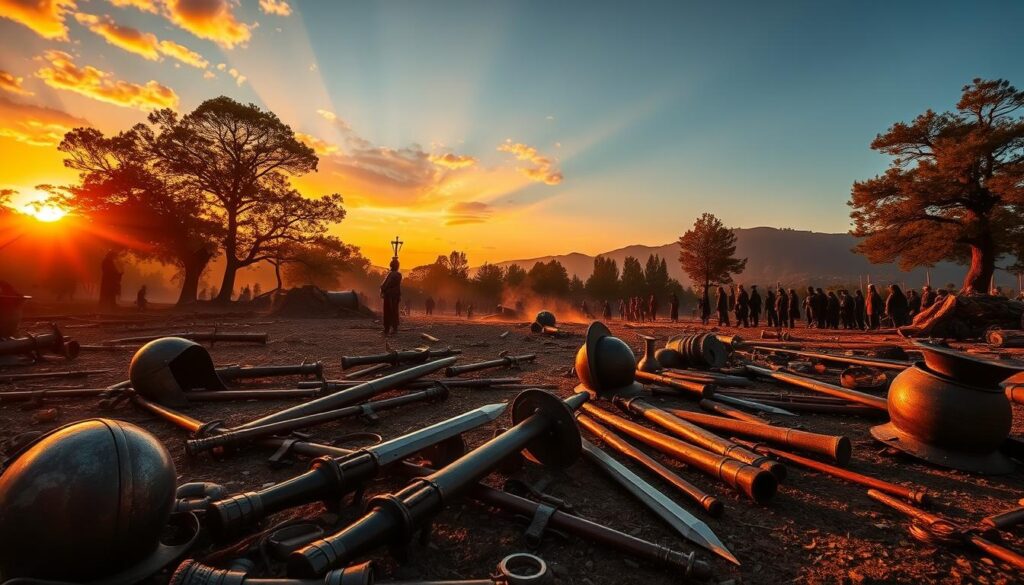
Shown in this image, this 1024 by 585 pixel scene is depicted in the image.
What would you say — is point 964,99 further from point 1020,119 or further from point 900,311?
point 900,311

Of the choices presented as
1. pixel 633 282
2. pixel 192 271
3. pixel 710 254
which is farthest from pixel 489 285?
pixel 192 271

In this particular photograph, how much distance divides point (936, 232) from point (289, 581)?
4345cm

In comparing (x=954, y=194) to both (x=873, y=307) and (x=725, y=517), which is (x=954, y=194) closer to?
(x=873, y=307)

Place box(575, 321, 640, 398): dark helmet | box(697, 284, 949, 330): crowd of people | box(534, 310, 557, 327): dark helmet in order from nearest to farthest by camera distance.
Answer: box(575, 321, 640, 398): dark helmet
box(534, 310, 557, 327): dark helmet
box(697, 284, 949, 330): crowd of people

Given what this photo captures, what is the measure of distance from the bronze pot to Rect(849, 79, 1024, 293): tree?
3518cm

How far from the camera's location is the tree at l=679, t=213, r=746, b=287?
5441 centimetres

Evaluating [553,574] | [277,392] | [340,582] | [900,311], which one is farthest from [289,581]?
[900,311]

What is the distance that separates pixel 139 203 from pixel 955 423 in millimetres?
46594

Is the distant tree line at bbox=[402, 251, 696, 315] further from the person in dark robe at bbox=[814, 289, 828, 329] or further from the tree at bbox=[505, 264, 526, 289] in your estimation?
the person in dark robe at bbox=[814, 289, 828, 329]

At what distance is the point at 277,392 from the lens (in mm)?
6754

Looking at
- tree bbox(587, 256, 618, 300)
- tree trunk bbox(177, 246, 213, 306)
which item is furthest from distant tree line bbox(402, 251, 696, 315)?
tree trunk bbox(177, 246, 213, 306)

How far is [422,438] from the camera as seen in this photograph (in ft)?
12.6

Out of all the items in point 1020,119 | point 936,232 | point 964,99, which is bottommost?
point 936,232

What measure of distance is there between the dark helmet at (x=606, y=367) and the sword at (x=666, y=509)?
242cm
